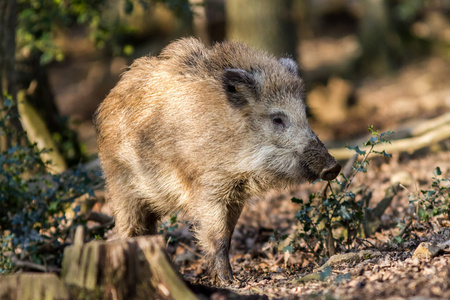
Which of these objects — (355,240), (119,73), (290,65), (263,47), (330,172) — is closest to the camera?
(330,172)

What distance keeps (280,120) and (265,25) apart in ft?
17.8

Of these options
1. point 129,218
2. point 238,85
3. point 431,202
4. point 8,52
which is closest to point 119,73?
point 8,52

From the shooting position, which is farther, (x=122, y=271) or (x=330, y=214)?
(x=330, y=214)

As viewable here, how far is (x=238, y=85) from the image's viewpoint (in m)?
5.39

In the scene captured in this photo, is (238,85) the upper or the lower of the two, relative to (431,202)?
upper

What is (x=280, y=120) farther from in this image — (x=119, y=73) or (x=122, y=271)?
(x=119, y=73)

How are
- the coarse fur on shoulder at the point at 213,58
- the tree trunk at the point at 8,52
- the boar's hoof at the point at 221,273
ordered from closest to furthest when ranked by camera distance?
the boar's hoof at the point at 221,273, the coarse fur on shoulder at the point at 213,58, the tree trunk at the point at 8,52

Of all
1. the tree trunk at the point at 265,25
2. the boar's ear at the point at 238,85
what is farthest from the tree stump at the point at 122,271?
the tree trunk at the point at 265,25

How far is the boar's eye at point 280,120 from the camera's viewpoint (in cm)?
542

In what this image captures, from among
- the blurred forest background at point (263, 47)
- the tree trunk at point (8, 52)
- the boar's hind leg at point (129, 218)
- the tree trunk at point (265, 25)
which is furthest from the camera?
the tree trunk at point (265, 25)

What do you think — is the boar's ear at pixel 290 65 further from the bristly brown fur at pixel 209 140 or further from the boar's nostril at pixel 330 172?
the boar's nostril at pixel 330 172

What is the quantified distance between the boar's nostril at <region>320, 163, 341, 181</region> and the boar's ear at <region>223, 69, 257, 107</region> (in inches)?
40.4

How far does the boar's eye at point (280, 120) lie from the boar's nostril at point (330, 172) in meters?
0.64

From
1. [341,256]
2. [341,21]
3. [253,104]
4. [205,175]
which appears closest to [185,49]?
A: [253,104]
